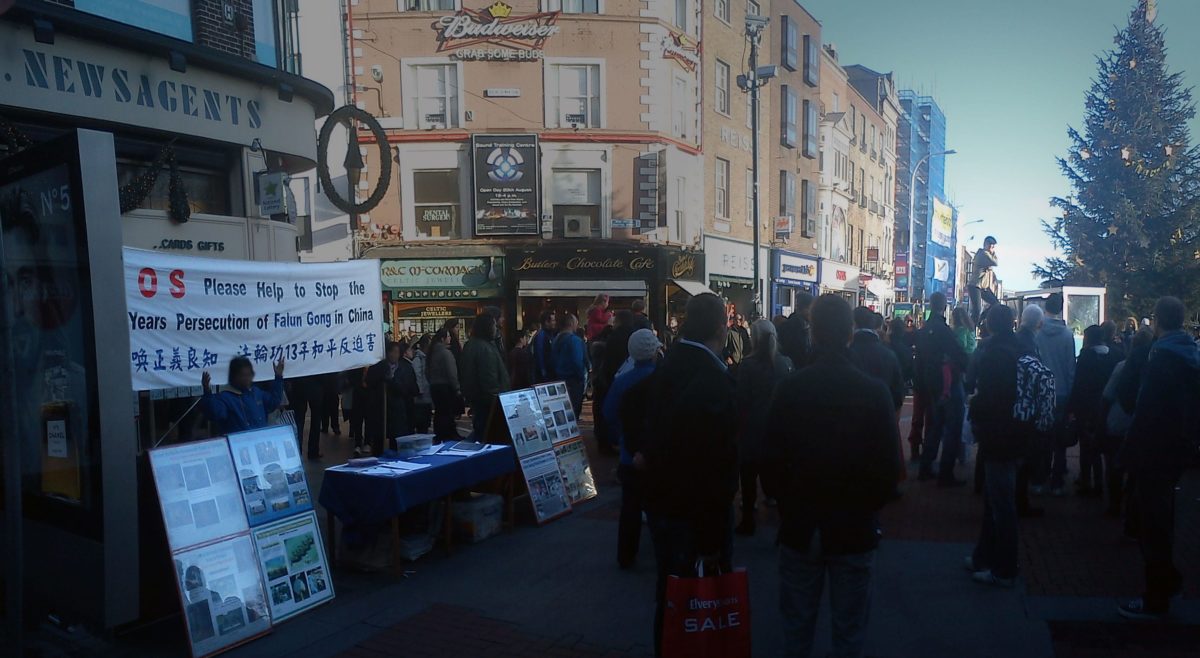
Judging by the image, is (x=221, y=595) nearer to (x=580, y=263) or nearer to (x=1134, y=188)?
(x=580, y=263)

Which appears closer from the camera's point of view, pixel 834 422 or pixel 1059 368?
pixel 834 422

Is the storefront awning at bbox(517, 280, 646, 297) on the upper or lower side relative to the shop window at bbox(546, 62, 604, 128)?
lower

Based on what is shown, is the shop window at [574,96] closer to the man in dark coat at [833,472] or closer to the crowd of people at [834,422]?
the crowd of people at [834,422]

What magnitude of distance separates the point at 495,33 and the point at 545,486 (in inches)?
651

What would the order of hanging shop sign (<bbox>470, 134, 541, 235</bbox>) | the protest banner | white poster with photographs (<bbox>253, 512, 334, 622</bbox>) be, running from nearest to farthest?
white poster with photographs (<bbox>253, 512, 334, 622</bbox>) → the protest banner → hanging shop sign (<bbox>470, 134, 541, 235</bbox>)

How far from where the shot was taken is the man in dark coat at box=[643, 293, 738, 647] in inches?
138

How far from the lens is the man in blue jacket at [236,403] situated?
5.85 metres

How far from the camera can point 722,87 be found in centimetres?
2489

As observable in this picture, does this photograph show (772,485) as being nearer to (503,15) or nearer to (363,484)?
(363,484)

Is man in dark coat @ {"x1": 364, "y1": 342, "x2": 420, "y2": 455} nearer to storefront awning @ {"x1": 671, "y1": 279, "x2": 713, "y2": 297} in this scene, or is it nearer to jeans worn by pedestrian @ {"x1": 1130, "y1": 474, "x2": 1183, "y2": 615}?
jeans worn by pedestrian @ {"x1": 1130, "y1": 474, "x2": 1183, "y2": 615}

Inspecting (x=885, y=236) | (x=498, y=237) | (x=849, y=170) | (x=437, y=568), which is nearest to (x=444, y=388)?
(x=437, y=568)

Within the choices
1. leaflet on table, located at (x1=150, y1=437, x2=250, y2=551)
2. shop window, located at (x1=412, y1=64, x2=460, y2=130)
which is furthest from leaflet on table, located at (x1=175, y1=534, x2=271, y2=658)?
shop window, located at (x1=412, y1=64, x2=460, y2=130)

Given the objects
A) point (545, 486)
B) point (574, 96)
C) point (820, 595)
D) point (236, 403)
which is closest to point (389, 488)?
point (236, 403)

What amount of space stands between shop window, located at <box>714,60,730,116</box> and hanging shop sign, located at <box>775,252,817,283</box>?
6748mm
